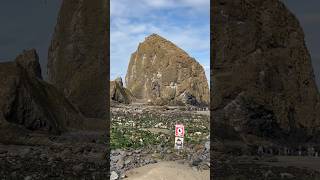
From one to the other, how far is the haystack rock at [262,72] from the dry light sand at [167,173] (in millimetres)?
11079

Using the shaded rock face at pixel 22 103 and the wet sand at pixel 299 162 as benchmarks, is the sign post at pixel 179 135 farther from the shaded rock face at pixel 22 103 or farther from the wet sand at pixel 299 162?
the shaded rock face at pixel 22 103

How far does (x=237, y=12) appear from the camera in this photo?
97.7ft

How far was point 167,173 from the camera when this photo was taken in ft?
52.9

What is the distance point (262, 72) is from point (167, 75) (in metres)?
101

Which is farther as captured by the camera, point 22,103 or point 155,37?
point 155,37

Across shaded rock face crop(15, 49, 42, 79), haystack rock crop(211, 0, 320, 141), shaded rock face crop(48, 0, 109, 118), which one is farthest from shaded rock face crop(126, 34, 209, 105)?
haystack rock crop(211, 0, 320, 141)

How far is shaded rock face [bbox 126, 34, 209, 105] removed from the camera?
127m

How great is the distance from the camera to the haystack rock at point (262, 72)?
28.3 metres

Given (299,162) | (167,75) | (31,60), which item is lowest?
(299,162)

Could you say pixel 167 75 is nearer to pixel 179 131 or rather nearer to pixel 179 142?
pixel 179 142

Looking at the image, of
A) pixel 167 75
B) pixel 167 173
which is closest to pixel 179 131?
pixel 167 173

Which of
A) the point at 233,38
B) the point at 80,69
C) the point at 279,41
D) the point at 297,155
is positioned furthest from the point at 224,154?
the point at 80,69

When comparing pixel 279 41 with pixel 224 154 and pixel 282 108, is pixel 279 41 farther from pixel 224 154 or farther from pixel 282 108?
pixel 224 154

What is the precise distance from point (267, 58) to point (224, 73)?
2818 mm
